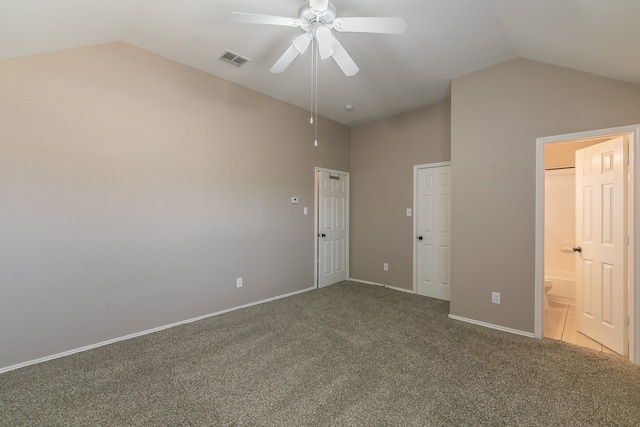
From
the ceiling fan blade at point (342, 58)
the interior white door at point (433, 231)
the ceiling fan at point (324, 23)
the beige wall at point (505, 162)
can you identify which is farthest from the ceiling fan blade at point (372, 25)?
the interior white door at point (433, 231)

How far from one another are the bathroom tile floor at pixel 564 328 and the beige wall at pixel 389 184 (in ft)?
5.64

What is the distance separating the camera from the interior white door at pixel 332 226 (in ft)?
15.2

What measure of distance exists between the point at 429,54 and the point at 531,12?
0.87 meters

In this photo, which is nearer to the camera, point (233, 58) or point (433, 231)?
point (233, 58)

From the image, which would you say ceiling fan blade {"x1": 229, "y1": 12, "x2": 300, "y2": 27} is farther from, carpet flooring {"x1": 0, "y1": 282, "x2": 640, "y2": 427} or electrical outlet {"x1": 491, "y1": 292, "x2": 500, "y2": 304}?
electrical outlet {"x1": 491, "y1": 292, "x2": 500, "y2": 304}

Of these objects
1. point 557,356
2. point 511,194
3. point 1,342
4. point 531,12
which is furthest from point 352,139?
point 1,342

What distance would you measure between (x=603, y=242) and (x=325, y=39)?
124 inches

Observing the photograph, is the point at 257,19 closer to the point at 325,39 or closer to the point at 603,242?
the point at 325,39

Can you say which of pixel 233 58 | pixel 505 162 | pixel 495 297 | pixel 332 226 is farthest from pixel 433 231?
pixel 233 58

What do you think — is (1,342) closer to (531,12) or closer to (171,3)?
(171,3)

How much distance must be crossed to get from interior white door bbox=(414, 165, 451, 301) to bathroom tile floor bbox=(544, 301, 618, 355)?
116 centimetres

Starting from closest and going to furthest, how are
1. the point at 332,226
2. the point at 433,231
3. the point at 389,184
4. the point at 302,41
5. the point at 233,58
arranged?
the point at 302,41, the point at 233,58, the point at 433,231, the point at 389,184, the point at 332,226

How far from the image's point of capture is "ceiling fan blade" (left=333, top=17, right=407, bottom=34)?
176 centimetres

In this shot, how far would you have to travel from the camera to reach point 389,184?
4602mm
